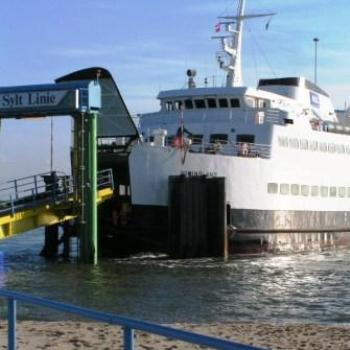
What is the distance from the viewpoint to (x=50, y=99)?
75.2ft

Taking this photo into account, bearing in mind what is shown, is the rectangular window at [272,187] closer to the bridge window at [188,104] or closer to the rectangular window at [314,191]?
the rectangular window at [314,191]

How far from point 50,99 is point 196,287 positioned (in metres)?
8.00

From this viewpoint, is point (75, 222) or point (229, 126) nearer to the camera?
point (75, 222)

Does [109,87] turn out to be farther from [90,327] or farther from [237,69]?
[90,327]

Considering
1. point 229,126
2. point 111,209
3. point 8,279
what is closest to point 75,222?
point 111,209

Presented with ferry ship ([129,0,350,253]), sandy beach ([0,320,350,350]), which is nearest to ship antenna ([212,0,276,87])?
ferry ship ([129,0,350,253])

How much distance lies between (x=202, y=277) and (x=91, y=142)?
5813 mm

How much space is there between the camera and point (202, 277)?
20.3 m

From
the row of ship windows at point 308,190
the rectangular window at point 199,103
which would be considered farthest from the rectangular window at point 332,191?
the rectangular window at point 199,103

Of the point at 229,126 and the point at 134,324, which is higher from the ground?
the point at 229,126

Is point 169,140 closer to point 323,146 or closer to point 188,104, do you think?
point 188,104

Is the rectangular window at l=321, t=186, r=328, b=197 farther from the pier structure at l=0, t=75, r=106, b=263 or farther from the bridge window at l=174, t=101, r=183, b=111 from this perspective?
the pier structure at l=0, t=75, r=106, b=263

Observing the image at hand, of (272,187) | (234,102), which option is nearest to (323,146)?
(234,102)

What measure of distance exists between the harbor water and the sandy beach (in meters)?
1.64
